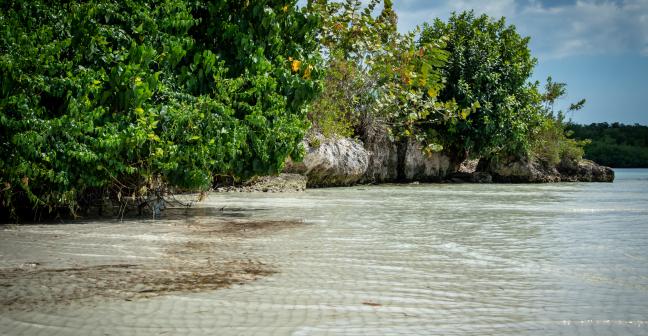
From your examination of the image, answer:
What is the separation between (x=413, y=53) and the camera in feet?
36.4

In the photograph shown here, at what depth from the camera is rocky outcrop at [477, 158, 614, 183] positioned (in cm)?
2572

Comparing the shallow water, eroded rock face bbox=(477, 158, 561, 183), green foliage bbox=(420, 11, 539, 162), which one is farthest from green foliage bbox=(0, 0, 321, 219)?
eroded rock face bbox=(477, 158, 561, 183)

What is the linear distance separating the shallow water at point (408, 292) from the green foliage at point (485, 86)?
1696cm

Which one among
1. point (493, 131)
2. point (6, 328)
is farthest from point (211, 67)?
point (493, 131)

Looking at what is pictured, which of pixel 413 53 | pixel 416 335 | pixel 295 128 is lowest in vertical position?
pixel 416 335

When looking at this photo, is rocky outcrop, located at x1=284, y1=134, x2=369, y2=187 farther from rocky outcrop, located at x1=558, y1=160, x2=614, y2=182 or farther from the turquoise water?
rocky outcrop, located at x1=558, y1=160, x2=614, y2=182

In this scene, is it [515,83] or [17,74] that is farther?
[515,83]

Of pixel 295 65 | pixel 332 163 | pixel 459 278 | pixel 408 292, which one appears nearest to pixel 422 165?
pixel 332 163

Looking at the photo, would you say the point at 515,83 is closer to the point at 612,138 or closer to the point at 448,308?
the point at 448,308

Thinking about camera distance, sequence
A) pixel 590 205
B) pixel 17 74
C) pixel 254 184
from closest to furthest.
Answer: pixel 17 74 < pixel 590 205 < pixel 254 184

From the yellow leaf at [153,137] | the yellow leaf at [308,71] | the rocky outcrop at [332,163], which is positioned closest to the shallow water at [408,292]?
the yellow leaf at [153,137]

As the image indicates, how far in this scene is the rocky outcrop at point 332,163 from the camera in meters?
15.8

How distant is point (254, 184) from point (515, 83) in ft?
48.5

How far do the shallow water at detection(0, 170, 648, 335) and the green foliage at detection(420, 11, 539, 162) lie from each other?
1696cm
